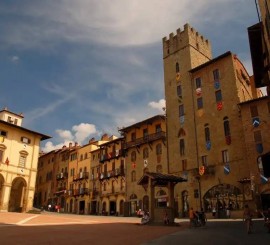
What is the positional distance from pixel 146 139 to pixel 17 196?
784 inches

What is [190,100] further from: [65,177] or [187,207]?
[65,177]

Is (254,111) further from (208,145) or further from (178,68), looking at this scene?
(178,68)

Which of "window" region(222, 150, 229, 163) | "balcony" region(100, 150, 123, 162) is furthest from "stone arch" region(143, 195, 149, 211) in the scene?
"window" region(222, 150, 229, 163)

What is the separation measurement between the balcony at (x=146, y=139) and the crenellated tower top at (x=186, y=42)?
13510 mm

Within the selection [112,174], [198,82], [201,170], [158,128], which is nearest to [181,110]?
[198,82]

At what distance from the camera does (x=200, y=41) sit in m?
51.4

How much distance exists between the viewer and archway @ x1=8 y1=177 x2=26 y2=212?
136 feet

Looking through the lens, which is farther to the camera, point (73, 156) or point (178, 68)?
point (73, 156)

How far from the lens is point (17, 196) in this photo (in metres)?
43.1

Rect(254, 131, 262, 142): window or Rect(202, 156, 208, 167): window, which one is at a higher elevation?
Rect(254, 131, 262, 142): window

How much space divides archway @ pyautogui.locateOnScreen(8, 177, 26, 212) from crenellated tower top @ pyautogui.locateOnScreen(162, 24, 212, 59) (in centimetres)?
2929

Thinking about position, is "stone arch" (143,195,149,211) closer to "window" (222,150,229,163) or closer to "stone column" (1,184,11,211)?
"window" (222,150,229,163)

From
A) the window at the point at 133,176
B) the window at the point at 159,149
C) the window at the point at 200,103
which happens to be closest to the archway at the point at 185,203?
the window at the point at 159,149

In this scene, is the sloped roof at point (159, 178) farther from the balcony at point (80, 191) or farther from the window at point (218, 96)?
the balcony at point (80, 191)
